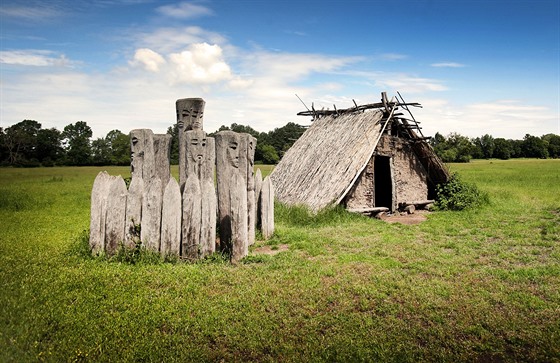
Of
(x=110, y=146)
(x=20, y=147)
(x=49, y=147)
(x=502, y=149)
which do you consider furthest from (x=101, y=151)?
(x=502, y=149)

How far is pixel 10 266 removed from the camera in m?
6.74

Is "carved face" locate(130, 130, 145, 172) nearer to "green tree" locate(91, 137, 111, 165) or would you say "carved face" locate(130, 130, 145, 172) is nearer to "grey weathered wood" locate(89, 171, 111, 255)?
"grey weathered wood" locate(89, 171, 111, 255)

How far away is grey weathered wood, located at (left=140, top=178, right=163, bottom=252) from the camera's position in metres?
6.77

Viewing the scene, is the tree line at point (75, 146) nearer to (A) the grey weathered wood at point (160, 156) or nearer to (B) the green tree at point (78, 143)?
(B) the green tree at point (78, 143)

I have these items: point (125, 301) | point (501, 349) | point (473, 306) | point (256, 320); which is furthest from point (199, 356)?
point (473, 306)

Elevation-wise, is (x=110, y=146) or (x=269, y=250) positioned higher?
(x=110, y=146)

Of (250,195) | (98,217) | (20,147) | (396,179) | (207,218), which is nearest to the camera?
(207,218)

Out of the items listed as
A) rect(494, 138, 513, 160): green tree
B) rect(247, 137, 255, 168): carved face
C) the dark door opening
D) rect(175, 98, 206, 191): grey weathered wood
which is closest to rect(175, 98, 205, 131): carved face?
rect(175, 98, 206, 191): grey weathered wood

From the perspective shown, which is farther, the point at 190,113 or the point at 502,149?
the point at 502,149

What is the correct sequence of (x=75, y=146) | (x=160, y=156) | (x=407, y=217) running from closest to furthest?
(x=160, y=156) < (x=407, y=217) < (x=75, y=146)

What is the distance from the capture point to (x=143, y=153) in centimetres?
789

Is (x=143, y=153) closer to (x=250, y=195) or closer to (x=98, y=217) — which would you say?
(x=98, y=217)

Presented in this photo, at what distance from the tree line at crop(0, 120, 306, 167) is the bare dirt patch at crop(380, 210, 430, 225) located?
2247cm

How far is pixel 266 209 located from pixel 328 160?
4.87m
